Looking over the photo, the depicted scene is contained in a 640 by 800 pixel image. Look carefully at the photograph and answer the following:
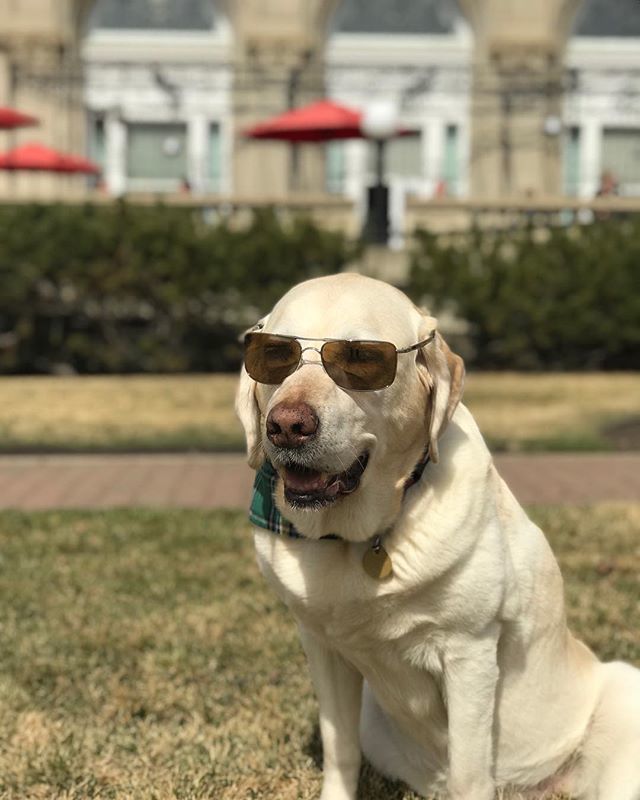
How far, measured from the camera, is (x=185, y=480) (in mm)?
7734

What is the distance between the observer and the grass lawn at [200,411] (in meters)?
9.20

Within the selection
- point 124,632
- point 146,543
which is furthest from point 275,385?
point 146,543

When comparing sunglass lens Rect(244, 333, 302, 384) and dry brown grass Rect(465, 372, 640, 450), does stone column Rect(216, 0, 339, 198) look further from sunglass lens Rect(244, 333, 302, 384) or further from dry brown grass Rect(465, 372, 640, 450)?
sunglass lens Rect(244, 333, 302, 384)

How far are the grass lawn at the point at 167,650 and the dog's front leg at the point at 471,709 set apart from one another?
50 cm

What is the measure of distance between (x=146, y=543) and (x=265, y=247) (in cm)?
763

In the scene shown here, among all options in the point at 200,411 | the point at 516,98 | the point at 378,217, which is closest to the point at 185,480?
the point at 200,411

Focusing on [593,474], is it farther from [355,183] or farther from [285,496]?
[355,183]

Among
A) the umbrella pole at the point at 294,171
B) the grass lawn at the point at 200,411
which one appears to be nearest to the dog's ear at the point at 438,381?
the grass lawn at the point at 200,411

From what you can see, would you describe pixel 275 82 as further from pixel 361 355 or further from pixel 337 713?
pixel 361 355

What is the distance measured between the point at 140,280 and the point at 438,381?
10.9 m

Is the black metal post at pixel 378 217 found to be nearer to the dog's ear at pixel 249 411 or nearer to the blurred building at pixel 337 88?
the blurred building at pixel 337 88

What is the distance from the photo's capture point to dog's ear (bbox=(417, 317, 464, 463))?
2.58 meters

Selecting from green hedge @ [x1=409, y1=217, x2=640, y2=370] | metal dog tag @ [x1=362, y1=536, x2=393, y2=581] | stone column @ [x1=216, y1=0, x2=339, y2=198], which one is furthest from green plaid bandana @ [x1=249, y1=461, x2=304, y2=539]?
stone column @ [x1=216, y1=0, x2=339, y2=198]

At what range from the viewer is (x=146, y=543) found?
6.05m
